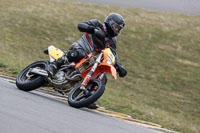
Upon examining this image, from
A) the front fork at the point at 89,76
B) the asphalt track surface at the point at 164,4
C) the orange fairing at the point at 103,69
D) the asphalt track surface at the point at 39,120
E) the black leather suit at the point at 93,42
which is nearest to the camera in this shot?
the asphalt track surface at the point at 39,120

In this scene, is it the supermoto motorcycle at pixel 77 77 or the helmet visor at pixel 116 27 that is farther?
the helmet visor at pixel 116 27

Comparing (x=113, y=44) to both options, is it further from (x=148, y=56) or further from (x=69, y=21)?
(x=69, y=21)

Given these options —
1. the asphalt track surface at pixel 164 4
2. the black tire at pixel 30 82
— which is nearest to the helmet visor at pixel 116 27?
the black tire at pixel 30 82

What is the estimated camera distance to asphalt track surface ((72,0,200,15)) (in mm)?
27203

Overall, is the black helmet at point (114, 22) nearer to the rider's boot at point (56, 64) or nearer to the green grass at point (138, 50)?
the rider's boot at point (56, 64)

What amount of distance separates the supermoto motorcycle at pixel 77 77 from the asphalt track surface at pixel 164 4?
20.5 m

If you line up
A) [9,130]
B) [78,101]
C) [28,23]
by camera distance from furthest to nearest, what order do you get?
1. [28,23]
2. [78,101]
3. [9,130]

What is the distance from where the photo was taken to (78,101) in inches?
240

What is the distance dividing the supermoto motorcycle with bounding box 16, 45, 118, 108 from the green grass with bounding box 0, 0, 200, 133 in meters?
1.72

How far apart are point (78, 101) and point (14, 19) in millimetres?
13923

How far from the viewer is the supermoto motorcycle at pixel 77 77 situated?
244 inches

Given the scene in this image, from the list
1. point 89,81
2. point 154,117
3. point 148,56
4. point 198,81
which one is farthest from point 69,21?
point 89,81

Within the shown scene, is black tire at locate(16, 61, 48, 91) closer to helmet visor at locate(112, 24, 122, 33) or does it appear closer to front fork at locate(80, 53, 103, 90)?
front fork at locate(80, 53, 103, 90)

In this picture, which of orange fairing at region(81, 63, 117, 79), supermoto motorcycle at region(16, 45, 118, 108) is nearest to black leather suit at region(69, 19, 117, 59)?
supermoto motorcycle at region(16, 45, 118, 108)
